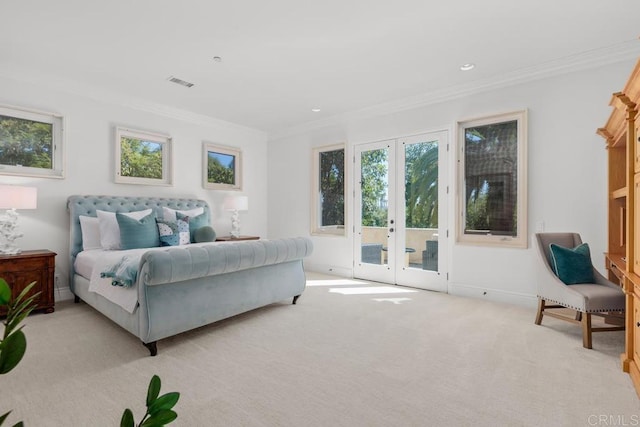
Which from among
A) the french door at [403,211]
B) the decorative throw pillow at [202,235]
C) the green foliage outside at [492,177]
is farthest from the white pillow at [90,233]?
the green foliage outside at [492,177]

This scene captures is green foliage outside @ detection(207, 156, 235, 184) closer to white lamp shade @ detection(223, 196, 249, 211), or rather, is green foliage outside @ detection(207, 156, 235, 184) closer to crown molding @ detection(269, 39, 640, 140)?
white lamp shade @ detection(223, 196, 249, 211)

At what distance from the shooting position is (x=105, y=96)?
4.49m

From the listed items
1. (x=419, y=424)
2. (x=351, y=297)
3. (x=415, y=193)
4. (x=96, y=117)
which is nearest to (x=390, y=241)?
(x=415, y=193)

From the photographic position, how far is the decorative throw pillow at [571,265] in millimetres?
3014

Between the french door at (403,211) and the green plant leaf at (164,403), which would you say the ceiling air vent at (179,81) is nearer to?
the french door at (403,211)

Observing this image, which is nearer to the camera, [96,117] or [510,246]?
[510,246]

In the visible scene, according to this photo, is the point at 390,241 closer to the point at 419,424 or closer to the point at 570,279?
the point at 570,279

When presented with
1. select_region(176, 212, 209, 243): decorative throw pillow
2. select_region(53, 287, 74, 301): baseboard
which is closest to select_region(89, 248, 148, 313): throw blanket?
select_region(53, 287, 74, 301): baseboard

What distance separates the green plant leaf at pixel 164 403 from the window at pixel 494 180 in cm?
421

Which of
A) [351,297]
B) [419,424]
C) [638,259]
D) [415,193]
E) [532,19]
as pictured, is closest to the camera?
[419,424]

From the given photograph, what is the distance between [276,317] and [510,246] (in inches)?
111

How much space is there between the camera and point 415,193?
480 centimetres

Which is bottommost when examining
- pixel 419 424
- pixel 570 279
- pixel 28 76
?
pixel 419 424

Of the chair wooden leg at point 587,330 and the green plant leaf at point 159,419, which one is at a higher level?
the green plant leaf at point 159,419
